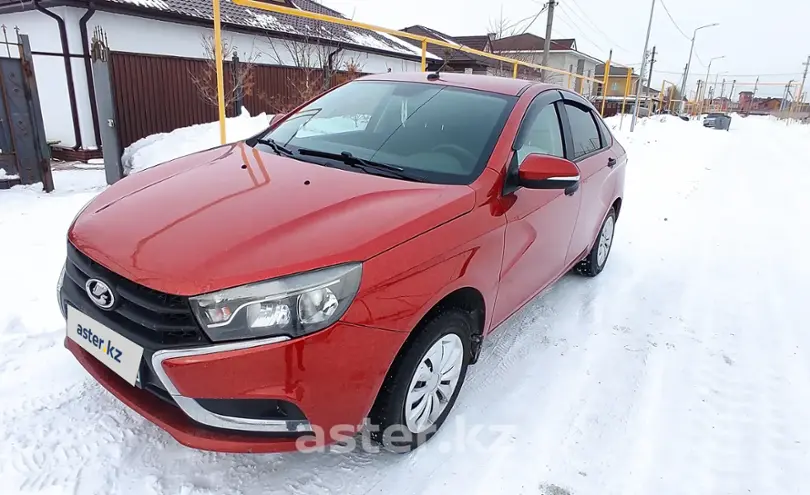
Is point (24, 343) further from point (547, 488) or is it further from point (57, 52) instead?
point (57, 52)

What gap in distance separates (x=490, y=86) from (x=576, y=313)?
6.04ft

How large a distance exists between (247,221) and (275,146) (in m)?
1.11

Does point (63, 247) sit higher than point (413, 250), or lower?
lower

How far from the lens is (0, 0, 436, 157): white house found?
948cm

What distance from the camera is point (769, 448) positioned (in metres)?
2.56

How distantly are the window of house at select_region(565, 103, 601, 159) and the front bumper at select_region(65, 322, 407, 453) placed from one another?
2350 millimetres

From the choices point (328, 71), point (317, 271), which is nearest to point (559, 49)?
point (328, 71)

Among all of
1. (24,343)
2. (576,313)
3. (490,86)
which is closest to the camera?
(24,343)

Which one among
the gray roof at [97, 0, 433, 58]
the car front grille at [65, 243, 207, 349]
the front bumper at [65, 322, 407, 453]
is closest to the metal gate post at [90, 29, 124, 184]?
the gray roof at [97, 0, 433, 58]

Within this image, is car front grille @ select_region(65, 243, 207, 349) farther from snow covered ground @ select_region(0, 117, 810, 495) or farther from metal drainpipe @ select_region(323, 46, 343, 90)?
metal drainpipe @ select_region(323, 46, 343, 90)

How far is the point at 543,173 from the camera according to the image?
97.9 inches

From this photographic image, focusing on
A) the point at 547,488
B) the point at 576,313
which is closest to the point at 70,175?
the point at 576,313

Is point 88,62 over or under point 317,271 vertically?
over

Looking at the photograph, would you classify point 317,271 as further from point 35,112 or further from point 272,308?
point 35,112
